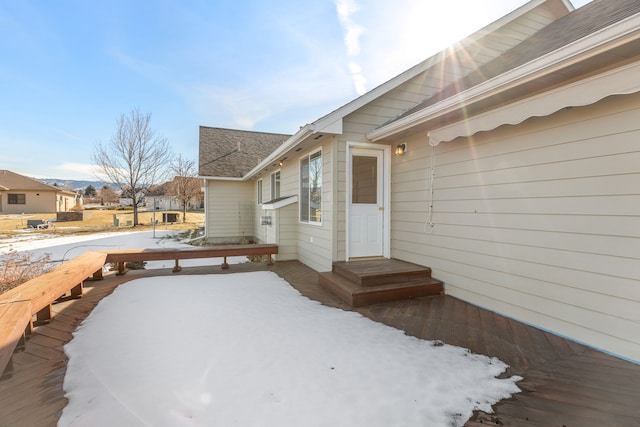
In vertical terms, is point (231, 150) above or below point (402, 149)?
above

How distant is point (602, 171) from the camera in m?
2.50

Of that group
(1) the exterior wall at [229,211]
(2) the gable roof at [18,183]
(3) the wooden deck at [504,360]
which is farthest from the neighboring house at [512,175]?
(2) the gable roof at [18,183]

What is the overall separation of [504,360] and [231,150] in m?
12.2

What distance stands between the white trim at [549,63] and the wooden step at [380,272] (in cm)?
237

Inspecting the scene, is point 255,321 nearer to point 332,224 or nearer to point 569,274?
point 332,224

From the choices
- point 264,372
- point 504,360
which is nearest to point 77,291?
point 264,372

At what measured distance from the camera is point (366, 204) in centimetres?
507

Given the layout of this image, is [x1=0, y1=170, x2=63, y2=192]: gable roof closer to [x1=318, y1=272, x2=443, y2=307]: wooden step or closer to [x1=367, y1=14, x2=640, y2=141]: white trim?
[x1=318, y1=272, x2=443, y2=307]: wooden step

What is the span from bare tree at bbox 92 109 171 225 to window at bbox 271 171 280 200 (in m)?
12.7

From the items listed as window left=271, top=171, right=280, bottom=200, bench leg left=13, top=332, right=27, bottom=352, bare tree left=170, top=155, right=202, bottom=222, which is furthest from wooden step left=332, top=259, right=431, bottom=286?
bare tree left=170, top=155, right=202, bottom=222

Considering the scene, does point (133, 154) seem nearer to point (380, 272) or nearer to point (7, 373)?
point (7, 373)

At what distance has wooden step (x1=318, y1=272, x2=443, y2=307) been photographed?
3.77 meters

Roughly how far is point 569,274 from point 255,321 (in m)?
3.52

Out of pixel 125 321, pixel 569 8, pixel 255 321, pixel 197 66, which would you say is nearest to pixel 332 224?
pixel 255 321
